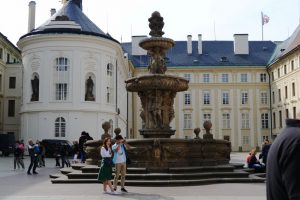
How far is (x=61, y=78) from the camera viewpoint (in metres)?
40.6

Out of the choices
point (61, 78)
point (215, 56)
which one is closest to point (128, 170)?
point (61, 78)

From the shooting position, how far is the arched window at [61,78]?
40.5 metres

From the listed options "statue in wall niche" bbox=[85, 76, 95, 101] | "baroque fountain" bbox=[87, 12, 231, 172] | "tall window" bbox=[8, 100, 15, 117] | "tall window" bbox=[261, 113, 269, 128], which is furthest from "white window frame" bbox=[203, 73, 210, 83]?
"baroque fountain" bbox=[87, 12, 231, 172]

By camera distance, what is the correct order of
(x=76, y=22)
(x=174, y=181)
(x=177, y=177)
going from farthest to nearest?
(x=76, y=22)
(x=177, y=177)
(x=174, y=181)

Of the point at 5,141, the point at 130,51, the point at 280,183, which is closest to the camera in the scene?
the point at 280,183

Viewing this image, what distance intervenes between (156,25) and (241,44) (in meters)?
54.1

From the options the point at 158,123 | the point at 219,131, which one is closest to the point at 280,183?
the point at 158,123

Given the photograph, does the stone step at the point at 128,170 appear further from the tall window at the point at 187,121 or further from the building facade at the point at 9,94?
the tall window at the point at 187,121

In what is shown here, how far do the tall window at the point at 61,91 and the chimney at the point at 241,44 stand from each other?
3653cm

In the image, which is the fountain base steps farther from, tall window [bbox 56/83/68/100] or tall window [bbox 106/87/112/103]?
tall window [bbox 106/87/112/103]

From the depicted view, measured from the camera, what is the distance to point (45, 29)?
41.3 meters

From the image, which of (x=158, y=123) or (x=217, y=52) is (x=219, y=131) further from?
(x=158, y=123)

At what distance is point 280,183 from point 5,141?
127 ft

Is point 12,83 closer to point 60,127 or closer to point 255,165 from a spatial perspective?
point 60,127
